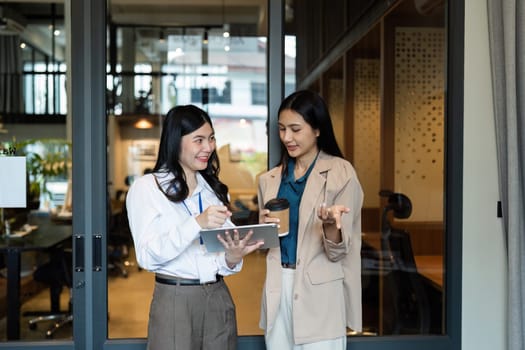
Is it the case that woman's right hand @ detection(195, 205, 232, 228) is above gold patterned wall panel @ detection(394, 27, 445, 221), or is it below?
below

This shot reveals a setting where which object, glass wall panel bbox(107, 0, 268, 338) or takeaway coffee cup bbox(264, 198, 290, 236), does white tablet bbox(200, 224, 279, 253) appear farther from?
glass wall panel bbox(107, 0, 268, 338)

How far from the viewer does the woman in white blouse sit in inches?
67.7

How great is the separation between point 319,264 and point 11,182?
1389mm

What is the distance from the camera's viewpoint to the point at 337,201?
1.90m

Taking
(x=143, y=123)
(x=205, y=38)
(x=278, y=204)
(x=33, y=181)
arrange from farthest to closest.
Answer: (x=143, y=123)
(x=205, y=38)
(x=33, y=181)
(x=278, y=204)

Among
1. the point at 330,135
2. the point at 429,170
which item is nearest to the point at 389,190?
the point at 429,170

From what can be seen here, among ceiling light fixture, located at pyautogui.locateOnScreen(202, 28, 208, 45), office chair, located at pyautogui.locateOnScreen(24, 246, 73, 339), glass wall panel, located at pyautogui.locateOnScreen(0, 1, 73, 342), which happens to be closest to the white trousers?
glass wall panel, located at pyautogui.locateOnScreen(0, 1, 73, 342)

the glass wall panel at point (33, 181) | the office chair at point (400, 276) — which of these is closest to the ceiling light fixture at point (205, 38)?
the glass wall panel at point (33, 181)

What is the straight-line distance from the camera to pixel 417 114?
4.07m

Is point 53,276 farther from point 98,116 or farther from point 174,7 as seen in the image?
point 174,7

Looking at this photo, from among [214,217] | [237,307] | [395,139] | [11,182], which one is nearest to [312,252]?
[214,217]

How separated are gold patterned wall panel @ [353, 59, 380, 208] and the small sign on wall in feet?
10.3

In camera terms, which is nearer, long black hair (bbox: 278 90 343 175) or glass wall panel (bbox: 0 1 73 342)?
long black hair (bbox: 278 90 343 175)

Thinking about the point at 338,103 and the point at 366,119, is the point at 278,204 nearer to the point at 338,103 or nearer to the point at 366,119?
the point at 366,119
